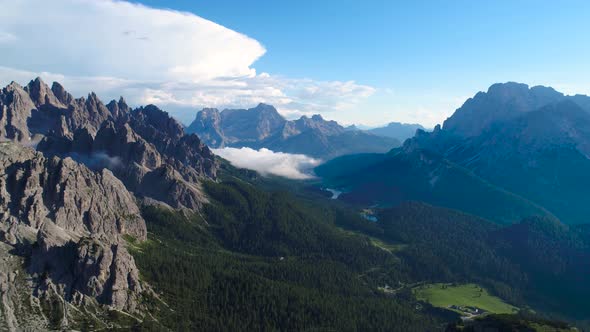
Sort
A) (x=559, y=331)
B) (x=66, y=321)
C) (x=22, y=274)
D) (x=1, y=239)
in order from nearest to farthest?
1. (x=559, y=331)
2. (x=66, y=321)
3. (x=22, y=274)
4. (x=1, y=239)

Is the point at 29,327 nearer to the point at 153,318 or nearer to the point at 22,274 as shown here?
the point at 22,274

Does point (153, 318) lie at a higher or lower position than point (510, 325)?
lower

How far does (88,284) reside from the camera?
627ft

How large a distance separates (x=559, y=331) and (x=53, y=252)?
206 m

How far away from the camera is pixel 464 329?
170 m

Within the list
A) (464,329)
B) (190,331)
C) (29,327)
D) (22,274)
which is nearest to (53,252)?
(22,274)

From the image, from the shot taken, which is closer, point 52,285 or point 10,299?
point 10,299

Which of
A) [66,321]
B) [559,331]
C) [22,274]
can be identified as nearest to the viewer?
[559,331]

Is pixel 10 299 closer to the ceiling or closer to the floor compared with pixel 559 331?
Result: closer to the floor

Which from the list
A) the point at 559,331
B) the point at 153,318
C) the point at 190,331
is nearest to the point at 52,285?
the point at 153,318

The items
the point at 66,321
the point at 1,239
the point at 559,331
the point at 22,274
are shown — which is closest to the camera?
the point at 559,331

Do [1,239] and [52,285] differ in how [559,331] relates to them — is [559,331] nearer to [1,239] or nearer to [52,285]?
[52,285]

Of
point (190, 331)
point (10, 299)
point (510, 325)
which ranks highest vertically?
point (510, 325)

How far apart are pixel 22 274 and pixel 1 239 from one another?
24237 mm
